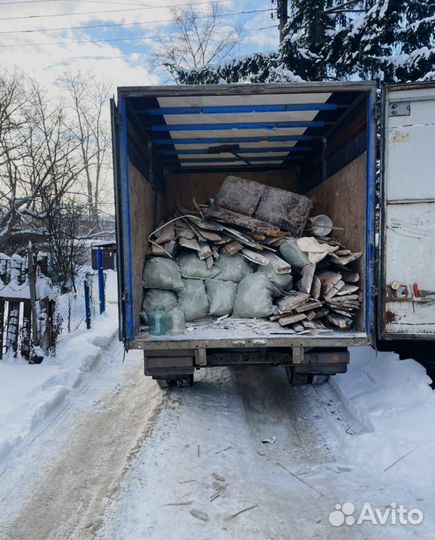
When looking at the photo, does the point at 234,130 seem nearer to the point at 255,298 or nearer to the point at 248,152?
the point at 248,152

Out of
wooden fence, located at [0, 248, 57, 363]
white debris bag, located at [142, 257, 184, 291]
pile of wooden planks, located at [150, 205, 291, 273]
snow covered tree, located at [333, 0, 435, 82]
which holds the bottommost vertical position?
wooden fence, located at [0, 248, 57, 363]

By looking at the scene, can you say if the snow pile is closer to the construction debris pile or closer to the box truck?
the box truck

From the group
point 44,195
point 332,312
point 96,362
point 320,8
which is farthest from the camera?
point 44,195

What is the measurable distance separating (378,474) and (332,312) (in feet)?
5.10

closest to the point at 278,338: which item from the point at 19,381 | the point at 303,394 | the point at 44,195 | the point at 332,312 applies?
the point at 332,312

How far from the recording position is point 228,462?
10.4 feet

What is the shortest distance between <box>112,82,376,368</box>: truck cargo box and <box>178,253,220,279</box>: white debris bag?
47 centimetres

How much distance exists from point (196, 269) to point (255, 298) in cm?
76

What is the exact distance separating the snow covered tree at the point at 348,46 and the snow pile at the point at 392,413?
18.1 feet

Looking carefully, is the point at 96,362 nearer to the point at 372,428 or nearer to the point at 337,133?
the point at 372,428

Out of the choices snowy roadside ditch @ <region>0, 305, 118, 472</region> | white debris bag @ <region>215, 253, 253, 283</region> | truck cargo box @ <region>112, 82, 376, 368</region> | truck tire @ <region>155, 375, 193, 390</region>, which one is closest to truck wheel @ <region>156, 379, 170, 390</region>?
truck tire @ <region>155, 375, 193, 390</region>

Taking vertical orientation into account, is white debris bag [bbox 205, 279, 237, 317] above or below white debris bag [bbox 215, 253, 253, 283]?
below

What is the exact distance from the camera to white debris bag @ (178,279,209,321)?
435 centimetres

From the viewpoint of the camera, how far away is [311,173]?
625 cm
